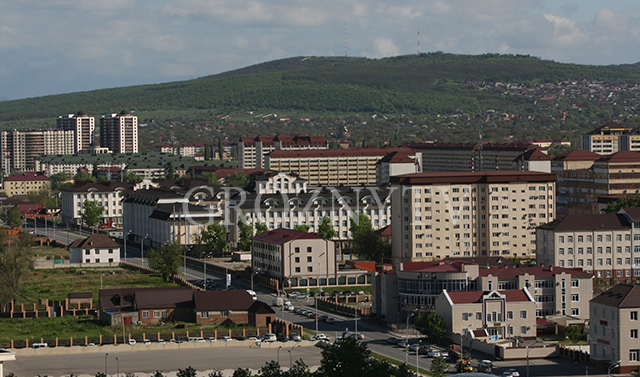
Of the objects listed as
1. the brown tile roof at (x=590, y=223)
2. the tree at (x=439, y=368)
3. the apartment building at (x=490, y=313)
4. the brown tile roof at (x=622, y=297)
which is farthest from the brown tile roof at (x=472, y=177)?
the tree at (x=439, y=368)

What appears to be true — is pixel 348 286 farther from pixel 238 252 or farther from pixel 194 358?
pixel 194 358

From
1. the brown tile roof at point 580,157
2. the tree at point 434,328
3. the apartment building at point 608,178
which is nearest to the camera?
the tree at point 434,328

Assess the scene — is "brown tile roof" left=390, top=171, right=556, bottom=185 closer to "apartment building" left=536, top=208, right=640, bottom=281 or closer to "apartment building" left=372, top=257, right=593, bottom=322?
"apartment building" left=536, top=208, right=640, bottom=281

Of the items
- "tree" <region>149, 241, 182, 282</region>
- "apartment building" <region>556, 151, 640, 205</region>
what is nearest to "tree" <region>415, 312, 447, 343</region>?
"tree" <region>149, 241, 182, 282</region>

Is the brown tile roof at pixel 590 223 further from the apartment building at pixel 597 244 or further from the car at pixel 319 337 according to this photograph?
the car at pixel 319 337

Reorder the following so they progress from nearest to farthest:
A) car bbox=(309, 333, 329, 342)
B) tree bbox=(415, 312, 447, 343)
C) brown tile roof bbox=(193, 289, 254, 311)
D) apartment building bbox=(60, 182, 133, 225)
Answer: car bbox=(309, 333, 329, 342) < tree bbox=(415, 312, 447, 343) < brown tile roof bbox=(193, 289, 254, 311) < apartment building bbox=(60, 182, 133, 225)

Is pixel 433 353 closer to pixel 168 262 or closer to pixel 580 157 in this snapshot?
pixel 168 262
